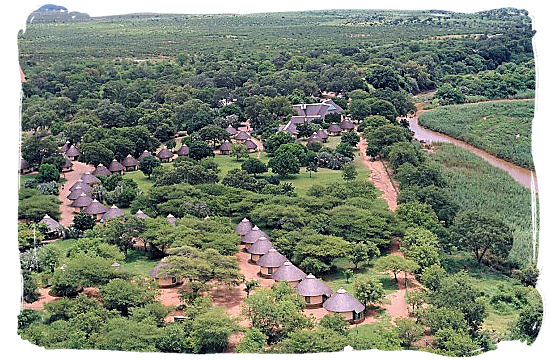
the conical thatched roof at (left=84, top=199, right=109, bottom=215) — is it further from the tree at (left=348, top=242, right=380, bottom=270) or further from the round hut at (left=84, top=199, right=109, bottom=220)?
the tree at (left=348, top=242, right=380, bottom=270)

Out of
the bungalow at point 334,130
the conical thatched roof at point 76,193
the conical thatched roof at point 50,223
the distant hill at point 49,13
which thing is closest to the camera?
the distant hill at point 49,13

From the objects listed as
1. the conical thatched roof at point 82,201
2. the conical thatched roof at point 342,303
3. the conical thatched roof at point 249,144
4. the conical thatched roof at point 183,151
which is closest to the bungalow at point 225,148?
the conical thatched roof at point 249,144

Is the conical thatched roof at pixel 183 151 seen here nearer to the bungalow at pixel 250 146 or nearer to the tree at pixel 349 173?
the bungalow at pixel 250 146

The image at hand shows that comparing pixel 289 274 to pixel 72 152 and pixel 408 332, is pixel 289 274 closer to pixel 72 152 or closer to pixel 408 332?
pixel 408 332

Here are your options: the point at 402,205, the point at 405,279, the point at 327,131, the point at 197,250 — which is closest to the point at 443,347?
the point at 405,279

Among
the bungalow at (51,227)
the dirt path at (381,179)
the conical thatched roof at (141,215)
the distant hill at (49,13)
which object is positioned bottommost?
the bungalow at (51,227)

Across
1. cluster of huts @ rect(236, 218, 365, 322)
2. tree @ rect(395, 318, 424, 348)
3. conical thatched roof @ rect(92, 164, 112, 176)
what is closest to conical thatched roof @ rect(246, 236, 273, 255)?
cluster of huts @ rect(236, 218, 365, 322)

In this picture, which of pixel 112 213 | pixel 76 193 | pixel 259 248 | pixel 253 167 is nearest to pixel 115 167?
pixel 76 193
